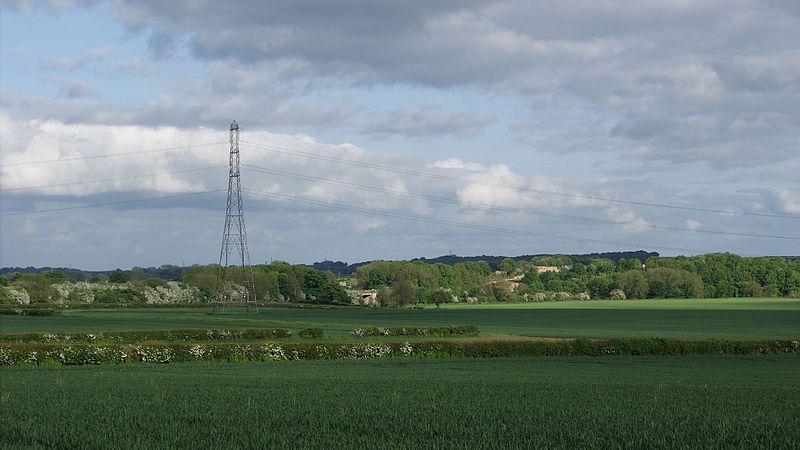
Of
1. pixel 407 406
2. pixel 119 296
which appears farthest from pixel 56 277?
pixel 407 406

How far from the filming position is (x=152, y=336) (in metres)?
63.0

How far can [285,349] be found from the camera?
166ft

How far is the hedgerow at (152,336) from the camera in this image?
57.2 m

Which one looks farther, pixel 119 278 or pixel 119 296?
pixel 119 278

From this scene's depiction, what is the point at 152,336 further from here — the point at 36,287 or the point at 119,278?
the point at 119,278

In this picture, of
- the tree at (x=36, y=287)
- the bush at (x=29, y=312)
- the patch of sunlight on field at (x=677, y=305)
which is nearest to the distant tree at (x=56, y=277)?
the tree at (x=36, y=287)

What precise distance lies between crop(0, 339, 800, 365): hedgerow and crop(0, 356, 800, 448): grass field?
1010 cm

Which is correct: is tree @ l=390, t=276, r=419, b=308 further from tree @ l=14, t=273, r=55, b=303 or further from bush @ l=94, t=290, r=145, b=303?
tree @ l=14, t=273, r=55, b=303

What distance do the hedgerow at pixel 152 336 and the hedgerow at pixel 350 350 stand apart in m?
4.29

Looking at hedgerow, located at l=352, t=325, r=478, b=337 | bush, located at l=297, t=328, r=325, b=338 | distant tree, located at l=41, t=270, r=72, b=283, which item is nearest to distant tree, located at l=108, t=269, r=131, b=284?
distant tree, located at l=41, t=270, r=72, b=283

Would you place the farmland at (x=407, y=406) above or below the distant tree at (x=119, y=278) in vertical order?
below

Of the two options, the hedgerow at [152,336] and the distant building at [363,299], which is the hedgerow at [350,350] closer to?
the hedgerow at [152,336]

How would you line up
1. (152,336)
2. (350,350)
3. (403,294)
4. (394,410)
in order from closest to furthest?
(394,410)
(350,350)
(152,336)
(403,294)

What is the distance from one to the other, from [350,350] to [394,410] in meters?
31.1
